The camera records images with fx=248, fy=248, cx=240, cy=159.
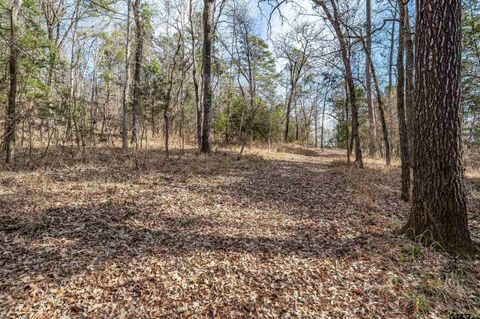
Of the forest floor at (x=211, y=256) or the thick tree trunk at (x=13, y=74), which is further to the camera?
the thick tree trunk at (x=13, y=74)

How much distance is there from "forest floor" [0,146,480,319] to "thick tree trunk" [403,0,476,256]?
0.38m

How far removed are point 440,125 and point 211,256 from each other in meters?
3.10

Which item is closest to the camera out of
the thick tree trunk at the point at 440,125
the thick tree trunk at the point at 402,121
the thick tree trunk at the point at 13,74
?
the thick tree trunk at the point at 440,125

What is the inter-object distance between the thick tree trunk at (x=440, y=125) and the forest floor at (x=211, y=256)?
383 mm

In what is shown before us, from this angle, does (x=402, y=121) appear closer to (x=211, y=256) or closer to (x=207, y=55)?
(x=211, y=256)

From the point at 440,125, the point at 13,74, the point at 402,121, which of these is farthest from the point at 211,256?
the point at 13,74

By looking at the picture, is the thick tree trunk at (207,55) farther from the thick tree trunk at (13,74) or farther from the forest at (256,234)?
the thick tree trunk at (13,74)

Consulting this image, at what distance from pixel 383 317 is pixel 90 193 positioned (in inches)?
196

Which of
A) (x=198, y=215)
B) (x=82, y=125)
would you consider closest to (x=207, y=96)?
(x=82, y=125)

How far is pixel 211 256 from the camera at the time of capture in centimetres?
292

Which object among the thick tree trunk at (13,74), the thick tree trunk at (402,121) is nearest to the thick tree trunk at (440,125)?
the thick tree trunk at (402,121)

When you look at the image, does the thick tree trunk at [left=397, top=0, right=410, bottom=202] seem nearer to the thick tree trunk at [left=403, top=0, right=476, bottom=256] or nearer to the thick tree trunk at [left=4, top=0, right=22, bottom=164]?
the thick tree trunk at [left=403, top=0, right=476, bottom=256]

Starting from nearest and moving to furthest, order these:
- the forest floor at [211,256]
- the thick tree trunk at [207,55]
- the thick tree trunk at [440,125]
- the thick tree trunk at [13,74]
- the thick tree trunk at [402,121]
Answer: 1. the forest floor at [211,256]
2. the thick tree trunk at [440,125]
3. the thick tree trunk at [402,121]
4. the thick tree trunk at [13,74]
5. the thick tree trunk at [207,55]

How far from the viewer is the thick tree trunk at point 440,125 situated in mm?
2869
